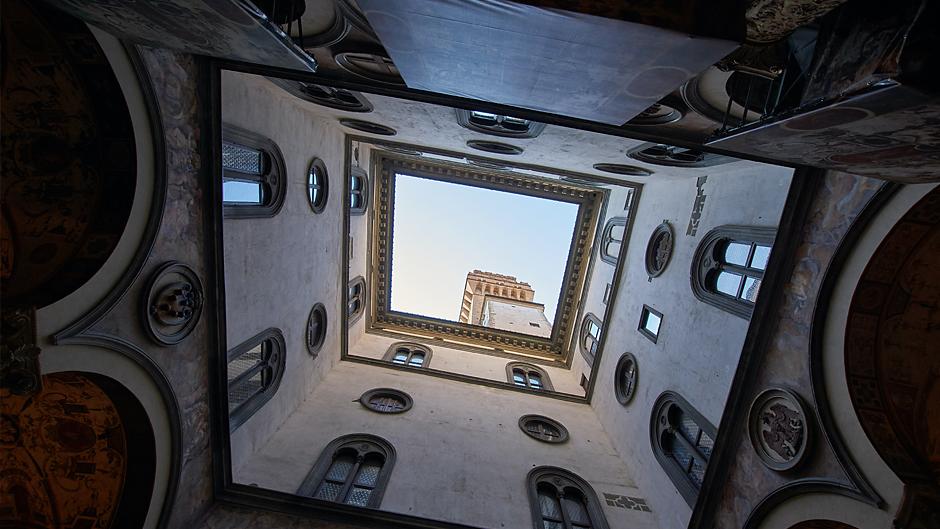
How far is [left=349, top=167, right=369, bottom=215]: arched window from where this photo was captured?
14821mm

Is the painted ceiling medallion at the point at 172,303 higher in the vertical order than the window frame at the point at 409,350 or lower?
higher

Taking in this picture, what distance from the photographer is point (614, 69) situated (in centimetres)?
428

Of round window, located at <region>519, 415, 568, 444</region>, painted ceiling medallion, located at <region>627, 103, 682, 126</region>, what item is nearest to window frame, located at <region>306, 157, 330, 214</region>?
painted ceiling medallion, located at <region>627, 103, 682, 126</region>

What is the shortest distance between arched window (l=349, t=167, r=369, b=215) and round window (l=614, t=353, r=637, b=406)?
32.8 feet

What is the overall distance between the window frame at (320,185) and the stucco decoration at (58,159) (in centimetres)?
550

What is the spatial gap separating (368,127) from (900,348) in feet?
39.5

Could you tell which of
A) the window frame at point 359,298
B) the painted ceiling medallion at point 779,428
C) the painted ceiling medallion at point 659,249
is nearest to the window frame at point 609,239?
the painted ceiling medallion at point 659,249

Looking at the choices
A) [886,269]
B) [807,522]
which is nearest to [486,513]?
[807,522]

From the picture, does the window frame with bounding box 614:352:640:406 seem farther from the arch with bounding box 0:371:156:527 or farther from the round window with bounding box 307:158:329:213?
the arch with bounding box 0:371:156:527

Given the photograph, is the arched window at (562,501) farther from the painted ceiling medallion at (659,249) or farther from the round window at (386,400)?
the painted ceiling medallion at (659,249)

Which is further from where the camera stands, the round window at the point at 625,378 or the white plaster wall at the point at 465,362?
the white plaster wall at the point at 465,362

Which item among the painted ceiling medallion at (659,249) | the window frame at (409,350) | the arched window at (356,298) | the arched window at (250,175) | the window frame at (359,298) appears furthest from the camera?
the window frame at (409,350)

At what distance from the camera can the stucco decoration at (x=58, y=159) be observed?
482cm

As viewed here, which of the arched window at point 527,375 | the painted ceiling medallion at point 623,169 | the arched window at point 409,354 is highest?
the painted ceiling medallion at point 623,169
